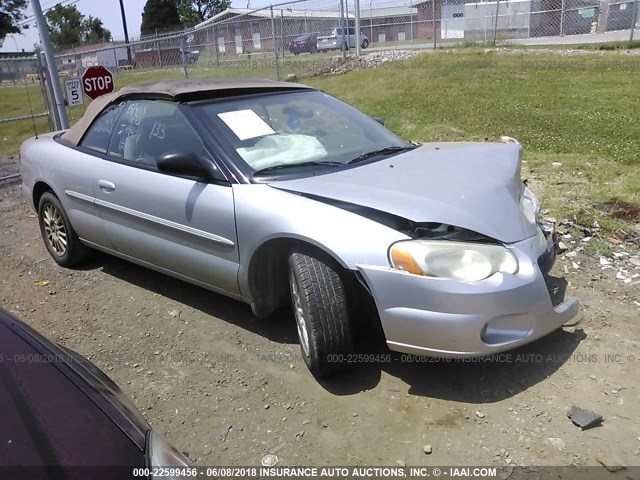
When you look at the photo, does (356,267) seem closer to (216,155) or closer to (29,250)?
(216,155)

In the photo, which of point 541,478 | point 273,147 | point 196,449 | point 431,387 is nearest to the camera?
point 541,478

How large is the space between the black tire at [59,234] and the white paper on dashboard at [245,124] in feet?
6.15

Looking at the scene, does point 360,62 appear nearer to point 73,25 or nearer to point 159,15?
point 159,15

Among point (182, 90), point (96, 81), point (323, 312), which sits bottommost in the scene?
point (323, 312)

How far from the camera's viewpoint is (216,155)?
3461 mm

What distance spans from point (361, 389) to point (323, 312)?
0.51 metres

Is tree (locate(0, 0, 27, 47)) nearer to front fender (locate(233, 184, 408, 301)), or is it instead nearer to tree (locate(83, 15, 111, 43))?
tree (locate(83, 15, 111, 43))

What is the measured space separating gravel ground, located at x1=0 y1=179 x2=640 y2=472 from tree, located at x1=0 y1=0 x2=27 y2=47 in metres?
56.9

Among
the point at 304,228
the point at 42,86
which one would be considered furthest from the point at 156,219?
the point at 42,86

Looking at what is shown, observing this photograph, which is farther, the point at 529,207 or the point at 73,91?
the point at 73,91

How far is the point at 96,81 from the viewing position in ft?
27.1

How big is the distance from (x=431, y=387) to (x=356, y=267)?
0.82 m

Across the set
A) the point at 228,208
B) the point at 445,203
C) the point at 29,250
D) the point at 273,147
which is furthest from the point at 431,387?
the point at 29,250

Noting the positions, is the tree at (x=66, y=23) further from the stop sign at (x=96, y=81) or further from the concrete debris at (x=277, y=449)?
the concrete debris at (x=277, y=449)
